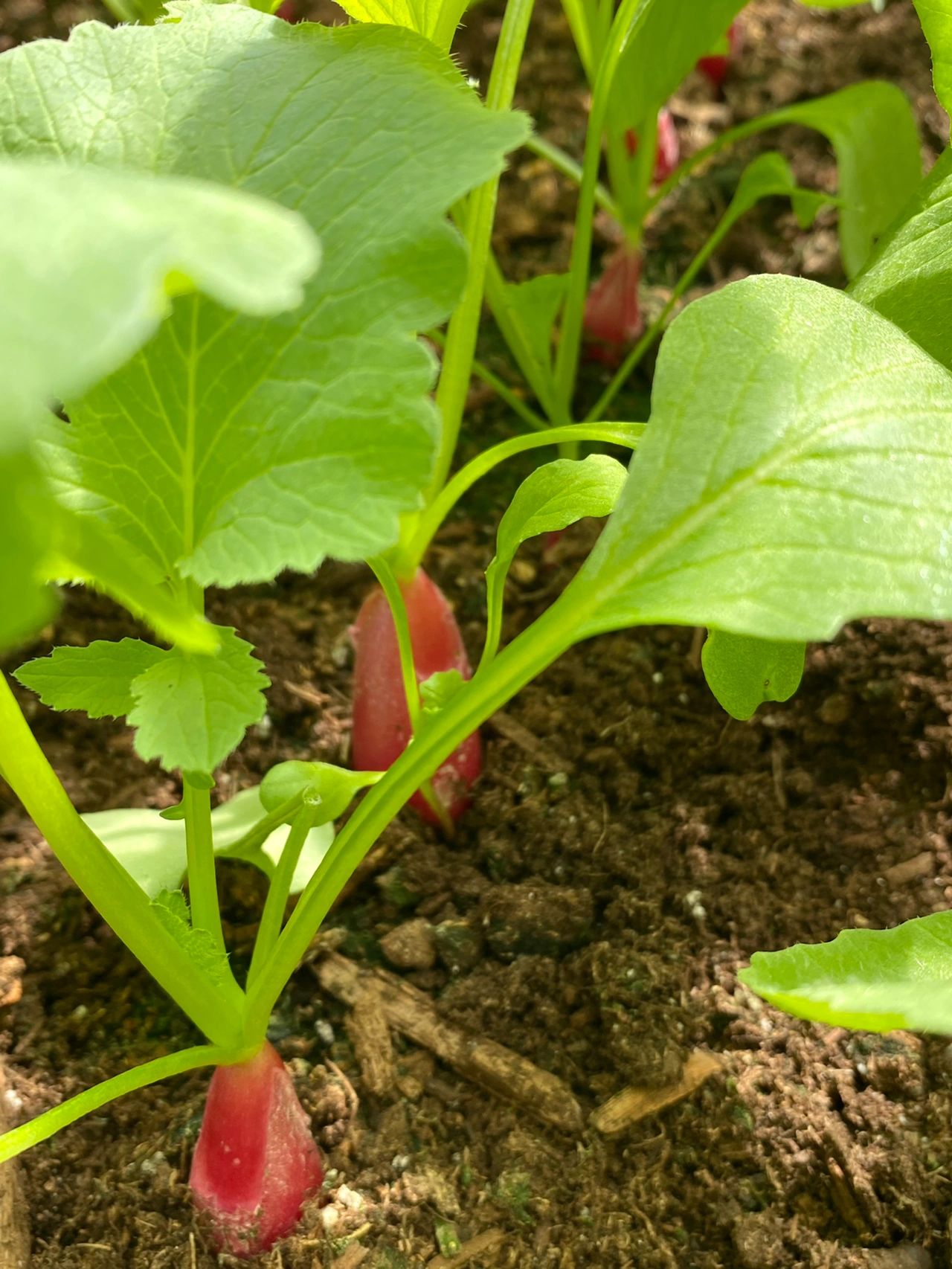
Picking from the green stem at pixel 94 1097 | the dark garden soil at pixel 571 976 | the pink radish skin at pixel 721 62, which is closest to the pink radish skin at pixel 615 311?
the dark garden soil at pixel 571 976

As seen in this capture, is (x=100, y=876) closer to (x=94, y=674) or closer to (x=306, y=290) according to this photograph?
(x=94, y=674)

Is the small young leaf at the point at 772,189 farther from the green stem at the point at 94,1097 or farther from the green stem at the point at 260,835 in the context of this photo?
the green stem at the point at 94,1097

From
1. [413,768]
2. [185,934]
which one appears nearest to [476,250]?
[413,768]

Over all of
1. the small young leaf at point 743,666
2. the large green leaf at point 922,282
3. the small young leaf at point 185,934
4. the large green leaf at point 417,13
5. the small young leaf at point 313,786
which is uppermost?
the large green leaf at point 417,13

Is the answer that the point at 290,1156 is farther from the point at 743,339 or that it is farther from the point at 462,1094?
the point at 743,339

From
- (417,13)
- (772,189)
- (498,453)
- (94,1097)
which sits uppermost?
(417,13)

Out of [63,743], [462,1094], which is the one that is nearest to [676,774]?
[462,1094]
